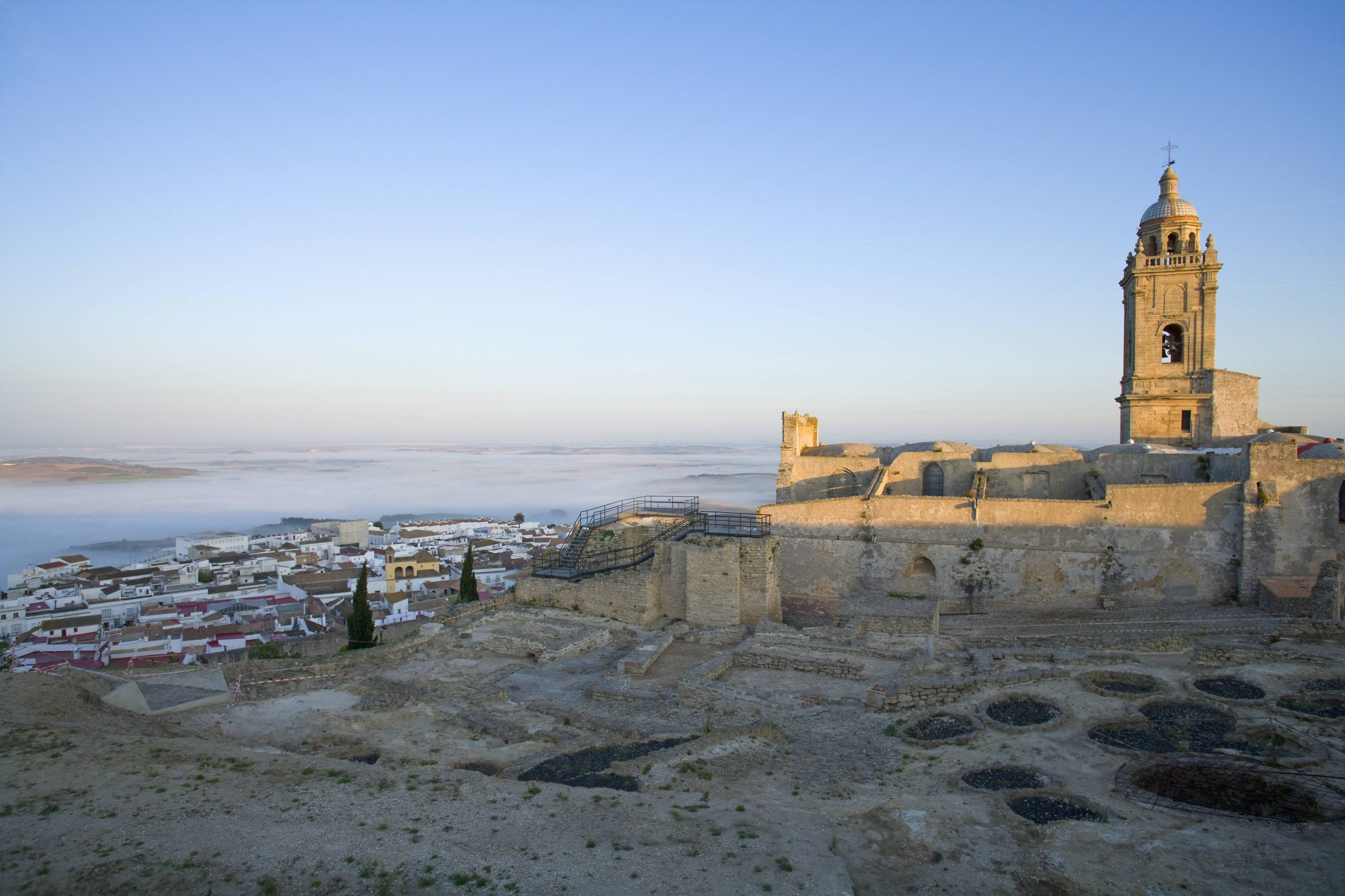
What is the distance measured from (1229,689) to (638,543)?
1314 centimetres

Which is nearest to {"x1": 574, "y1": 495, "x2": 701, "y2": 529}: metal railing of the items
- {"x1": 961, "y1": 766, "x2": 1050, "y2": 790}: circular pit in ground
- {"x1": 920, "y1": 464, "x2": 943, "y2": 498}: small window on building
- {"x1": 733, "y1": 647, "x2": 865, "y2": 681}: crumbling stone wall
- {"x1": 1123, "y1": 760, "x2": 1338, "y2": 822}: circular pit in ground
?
{"x1": 733, "y1": 647, "x2": 865, "y2": 681}: crumbling stone wall

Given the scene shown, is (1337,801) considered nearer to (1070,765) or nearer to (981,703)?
(1070,765)

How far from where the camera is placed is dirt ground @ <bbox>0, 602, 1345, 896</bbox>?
5.78m

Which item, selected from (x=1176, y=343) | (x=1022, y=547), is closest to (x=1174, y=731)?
(x=1022, y=547)

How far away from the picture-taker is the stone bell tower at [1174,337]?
25.2 m

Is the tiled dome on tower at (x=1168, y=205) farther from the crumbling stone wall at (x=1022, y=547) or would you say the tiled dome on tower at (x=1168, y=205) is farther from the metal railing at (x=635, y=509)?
the metal railing at (x=635, y=509)

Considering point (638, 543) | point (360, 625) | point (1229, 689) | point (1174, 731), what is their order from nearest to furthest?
point (1174, 731), point (1229, 689), point (360, 625), point (638, 543)

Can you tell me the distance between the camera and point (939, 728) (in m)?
9.80

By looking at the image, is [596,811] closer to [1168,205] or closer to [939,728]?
[939,728]

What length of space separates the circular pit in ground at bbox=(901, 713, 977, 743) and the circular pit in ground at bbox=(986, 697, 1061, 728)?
44cm

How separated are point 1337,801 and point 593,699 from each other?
954 centimetres

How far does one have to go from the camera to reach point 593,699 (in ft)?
39.9

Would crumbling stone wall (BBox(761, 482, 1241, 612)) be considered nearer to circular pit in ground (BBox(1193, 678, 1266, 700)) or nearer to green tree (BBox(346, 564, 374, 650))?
circular pit in ground (BBox(1193, 678, 1266, 700))

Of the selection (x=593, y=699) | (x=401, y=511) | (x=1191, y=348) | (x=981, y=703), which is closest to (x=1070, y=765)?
(x=981, y=703)
